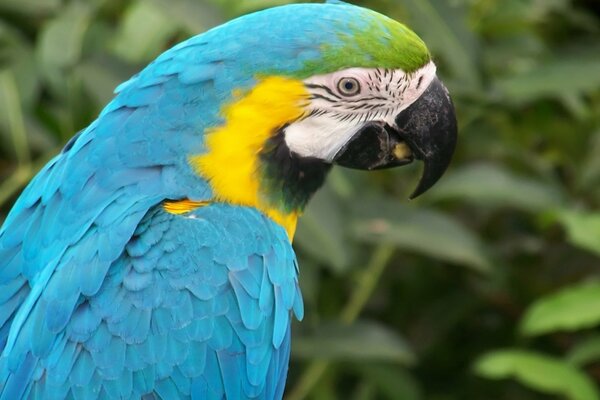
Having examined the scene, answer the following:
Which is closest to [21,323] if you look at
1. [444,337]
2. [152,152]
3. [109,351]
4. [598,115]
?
[109,351]

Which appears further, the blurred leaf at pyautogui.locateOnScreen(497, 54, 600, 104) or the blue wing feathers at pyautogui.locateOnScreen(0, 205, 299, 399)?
the blurred leaf at pyautogui.locateOnScreen(497, 54, 600, 104)

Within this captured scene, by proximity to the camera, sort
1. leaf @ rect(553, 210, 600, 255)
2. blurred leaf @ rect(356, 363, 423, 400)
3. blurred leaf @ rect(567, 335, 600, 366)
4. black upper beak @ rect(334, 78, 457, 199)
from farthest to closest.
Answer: blurred leaf @ rect(356, 363, 423, 400), blurred leaf @ rect(567, 335, 600, 366), leaf @ rect(553, 210, 600, 255), black upper beak @ rect(334, 78, 457, 199)

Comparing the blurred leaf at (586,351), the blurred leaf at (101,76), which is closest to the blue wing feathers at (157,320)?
the blurred leaf at (101,76)

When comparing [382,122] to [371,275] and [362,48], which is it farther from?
[371,275]

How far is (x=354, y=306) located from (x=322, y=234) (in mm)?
368

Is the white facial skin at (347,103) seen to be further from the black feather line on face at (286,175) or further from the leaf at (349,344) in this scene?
the leaf at (349,344)

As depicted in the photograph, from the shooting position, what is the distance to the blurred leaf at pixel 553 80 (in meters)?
2.20

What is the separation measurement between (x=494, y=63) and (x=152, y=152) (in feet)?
4.03

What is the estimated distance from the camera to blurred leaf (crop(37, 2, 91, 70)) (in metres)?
2.05

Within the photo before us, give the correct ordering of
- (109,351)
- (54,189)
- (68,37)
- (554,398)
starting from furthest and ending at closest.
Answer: (554,398)
(68,37)
(54,189)
(109,351)

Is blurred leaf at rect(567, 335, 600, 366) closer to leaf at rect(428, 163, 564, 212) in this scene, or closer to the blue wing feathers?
leaf at rect(428, 163, 564, 212)

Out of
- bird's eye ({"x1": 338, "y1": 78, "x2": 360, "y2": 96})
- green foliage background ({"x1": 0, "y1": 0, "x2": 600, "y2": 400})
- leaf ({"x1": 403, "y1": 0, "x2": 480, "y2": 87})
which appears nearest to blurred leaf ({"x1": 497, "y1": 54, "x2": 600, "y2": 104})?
green foliage background ({"x1": 0, "y1": 0, "x2": 600, "y2": 400})

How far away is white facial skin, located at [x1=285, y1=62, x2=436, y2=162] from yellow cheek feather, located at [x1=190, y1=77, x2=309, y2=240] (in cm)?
2

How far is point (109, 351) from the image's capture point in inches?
53.3
